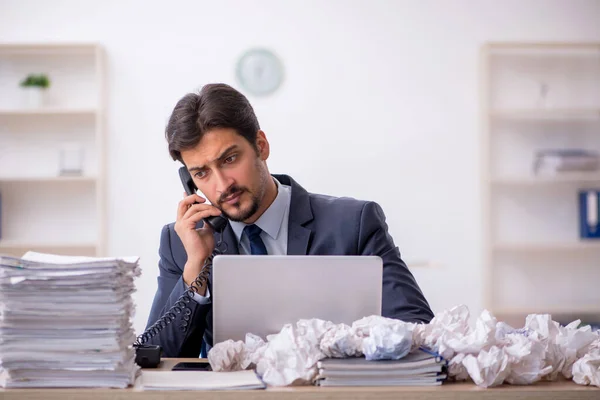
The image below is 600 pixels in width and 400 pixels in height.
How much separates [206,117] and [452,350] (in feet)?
3.65

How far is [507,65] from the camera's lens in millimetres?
4684

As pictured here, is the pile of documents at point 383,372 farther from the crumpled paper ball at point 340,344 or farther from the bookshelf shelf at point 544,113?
the bookshelf shelf at point 544,113

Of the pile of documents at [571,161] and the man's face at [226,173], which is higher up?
the pile of documents at [571,161]

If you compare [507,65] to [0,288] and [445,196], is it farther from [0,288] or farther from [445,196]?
[0,288]

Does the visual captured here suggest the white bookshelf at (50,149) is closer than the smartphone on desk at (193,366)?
No

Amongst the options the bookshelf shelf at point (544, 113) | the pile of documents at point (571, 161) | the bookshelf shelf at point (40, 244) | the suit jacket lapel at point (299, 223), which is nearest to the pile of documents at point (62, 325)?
the suit jacket lapel at point (299, 223)

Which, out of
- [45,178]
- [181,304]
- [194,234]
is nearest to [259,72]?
[45,178]

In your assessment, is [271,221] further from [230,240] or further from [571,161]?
[571,161]

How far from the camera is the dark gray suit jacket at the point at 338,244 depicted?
6.66 feet

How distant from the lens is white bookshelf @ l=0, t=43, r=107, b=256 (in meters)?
4.48

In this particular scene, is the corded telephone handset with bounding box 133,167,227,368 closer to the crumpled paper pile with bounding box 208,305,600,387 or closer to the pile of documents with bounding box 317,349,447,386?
the crumpled paper pile with bounding box 208,305,600,387

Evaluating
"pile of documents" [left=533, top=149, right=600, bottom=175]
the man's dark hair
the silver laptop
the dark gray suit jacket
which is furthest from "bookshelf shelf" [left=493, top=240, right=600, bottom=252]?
the silver laptop

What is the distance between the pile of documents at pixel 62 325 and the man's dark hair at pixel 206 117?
906 mm

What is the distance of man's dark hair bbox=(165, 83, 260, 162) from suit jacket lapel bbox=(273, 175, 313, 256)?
21 cm
